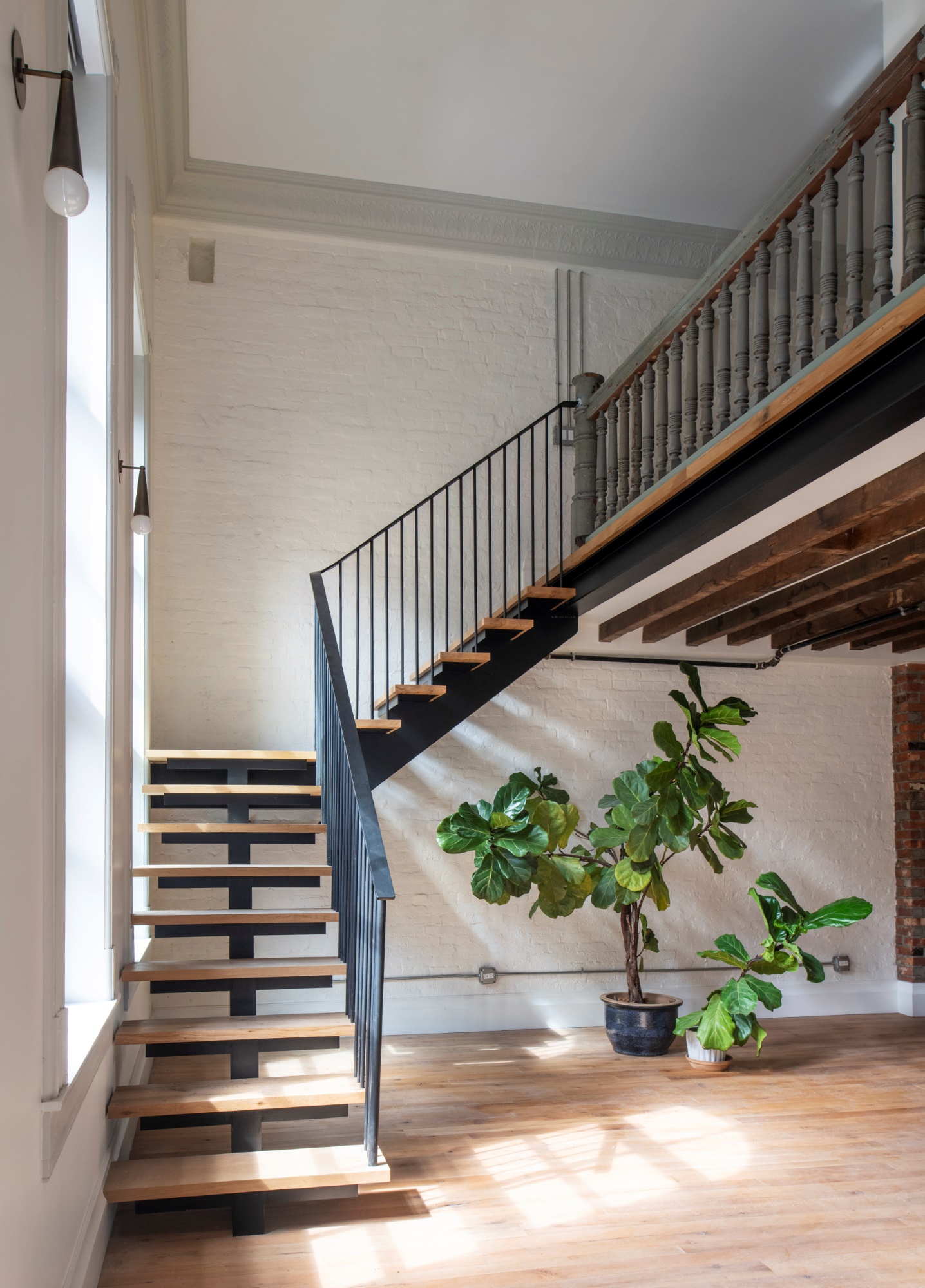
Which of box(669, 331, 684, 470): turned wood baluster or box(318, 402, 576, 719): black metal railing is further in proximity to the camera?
box(318, 402, 576, 719): black metal railing

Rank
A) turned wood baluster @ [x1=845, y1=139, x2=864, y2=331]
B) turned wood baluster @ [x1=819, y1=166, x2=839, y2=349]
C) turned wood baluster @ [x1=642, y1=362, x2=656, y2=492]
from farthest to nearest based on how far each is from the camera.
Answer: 1. turned wood baluster @ [x1=642, y1=362, x2=656, y2=492]
2. turned wood baluster @ [x1=819, y1=166, x2=839, y2=349]
3. turned wood baluster @ [x1=845, y1=139, x2=864, y2=331]

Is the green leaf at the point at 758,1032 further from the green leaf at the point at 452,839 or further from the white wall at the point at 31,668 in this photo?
the white wall at the point at 31,668

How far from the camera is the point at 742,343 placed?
164 inches

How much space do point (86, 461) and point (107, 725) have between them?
2.83 ft

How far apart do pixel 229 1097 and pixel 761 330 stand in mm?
3353

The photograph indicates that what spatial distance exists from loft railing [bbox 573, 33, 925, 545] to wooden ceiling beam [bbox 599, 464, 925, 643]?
0.52 meters

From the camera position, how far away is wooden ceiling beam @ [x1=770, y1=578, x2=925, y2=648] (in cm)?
531

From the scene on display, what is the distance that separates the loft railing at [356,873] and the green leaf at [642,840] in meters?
1.78

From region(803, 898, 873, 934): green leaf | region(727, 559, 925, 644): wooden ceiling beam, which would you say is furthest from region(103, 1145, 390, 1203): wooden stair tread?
region(727, 559, 925, 644): wooden ceiling beam

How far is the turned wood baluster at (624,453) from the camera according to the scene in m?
5.46

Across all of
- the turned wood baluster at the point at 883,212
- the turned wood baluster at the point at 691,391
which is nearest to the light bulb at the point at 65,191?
the turned wood baluster at the point at 883,212

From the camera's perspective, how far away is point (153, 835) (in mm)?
5883

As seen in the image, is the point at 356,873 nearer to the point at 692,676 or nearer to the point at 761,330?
the point at 761,330

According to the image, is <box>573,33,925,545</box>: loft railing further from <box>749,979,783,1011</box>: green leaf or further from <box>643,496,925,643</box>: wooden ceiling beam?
<box>749,979,783,1011</box>: green leaf
